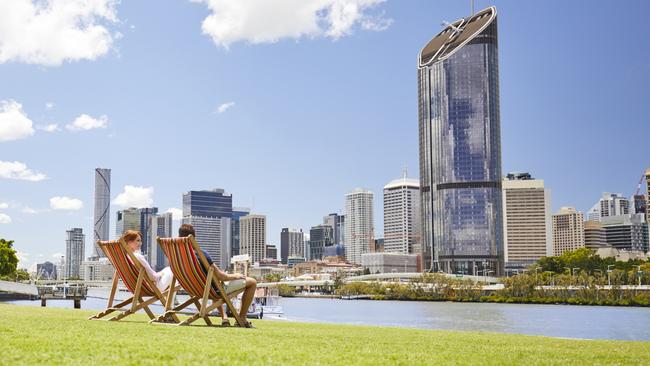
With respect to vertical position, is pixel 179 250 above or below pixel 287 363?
above

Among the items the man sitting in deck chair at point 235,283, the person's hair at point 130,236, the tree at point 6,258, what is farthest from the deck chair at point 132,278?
the tree at point 6,258

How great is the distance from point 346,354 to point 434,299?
459 feet

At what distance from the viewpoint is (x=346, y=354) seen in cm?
727

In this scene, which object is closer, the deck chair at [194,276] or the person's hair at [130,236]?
the deck chair at [194,276]

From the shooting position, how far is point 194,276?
11719 millimetres

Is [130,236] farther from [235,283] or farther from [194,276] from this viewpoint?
[235,283]

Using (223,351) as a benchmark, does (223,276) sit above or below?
above

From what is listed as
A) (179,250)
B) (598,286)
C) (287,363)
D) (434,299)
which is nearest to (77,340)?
(287,363)

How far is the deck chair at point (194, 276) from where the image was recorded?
1130 centimetres

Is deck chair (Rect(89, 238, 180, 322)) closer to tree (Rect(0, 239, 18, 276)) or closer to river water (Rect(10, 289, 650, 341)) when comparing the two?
river water (Rect(10, 289, 650, 341))

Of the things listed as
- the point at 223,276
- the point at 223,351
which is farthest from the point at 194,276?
the point at 223,351

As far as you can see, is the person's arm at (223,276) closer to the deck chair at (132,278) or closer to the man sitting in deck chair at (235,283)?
the man sitting in deck chair at (235,283)

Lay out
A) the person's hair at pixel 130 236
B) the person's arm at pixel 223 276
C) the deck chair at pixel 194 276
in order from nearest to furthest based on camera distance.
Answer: the deck chair at pixel 194 276 < the person's arm at pixel 223 276 < the person's hair at pixel 130 236

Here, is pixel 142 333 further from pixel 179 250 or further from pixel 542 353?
pixel 542 353
